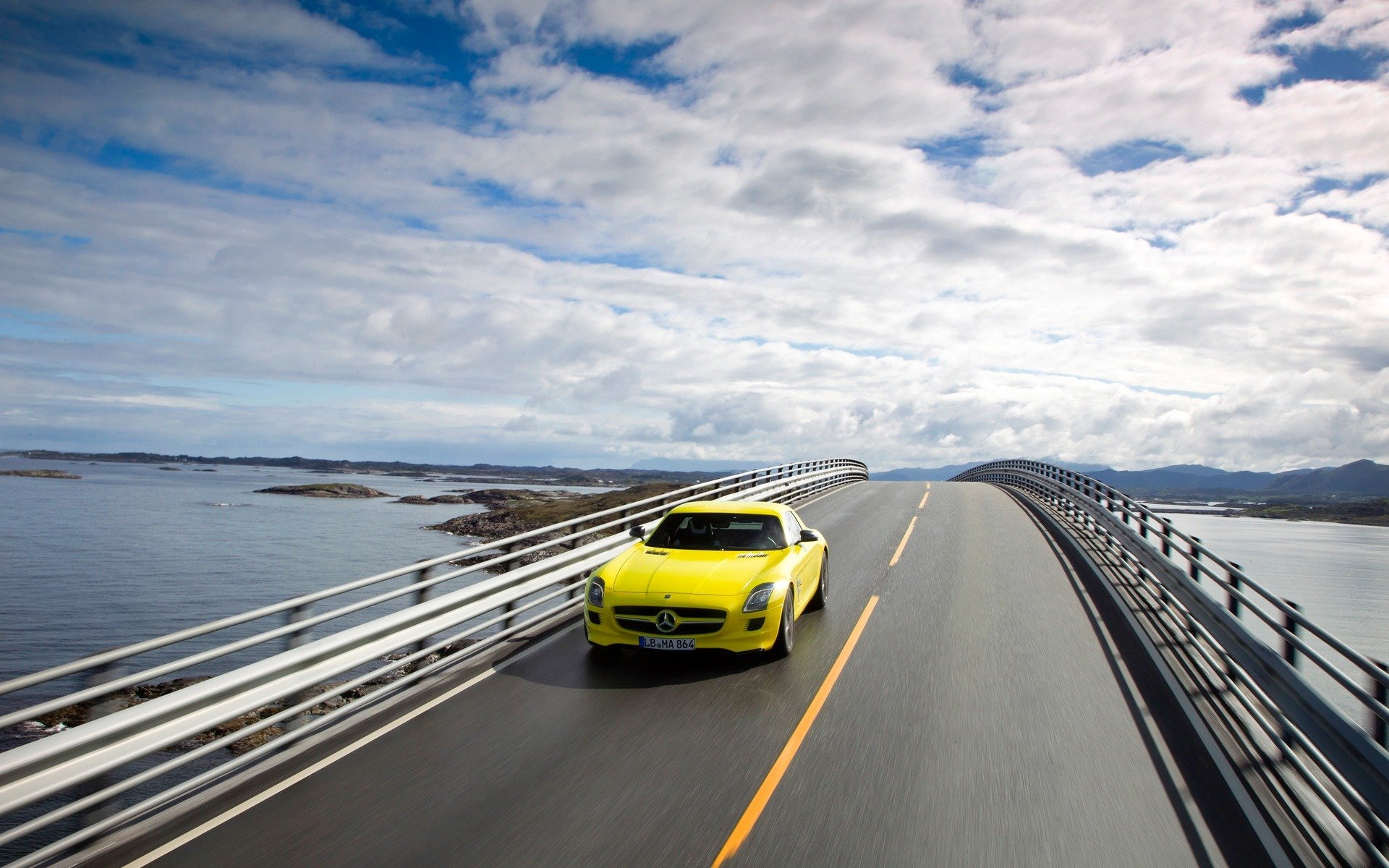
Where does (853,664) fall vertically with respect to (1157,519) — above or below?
below

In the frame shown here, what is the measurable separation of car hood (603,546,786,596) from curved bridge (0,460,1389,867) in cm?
80

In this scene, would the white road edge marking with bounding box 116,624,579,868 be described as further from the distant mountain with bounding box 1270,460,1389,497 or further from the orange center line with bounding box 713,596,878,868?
the distant mountain with bounding box 1270,460,1389,497

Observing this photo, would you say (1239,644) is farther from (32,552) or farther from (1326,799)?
(32,552)

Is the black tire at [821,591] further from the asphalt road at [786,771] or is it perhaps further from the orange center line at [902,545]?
the orange center line at [902,545]

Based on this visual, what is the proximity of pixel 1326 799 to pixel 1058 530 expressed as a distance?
16759mm

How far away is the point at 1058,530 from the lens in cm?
2081

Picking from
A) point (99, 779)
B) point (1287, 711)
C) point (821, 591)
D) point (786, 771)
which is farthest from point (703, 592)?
point (99, 779)

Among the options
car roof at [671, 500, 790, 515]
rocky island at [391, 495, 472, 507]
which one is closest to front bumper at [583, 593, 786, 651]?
car roof at [671, 500, 790, 515]

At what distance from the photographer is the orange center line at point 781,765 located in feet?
14.9

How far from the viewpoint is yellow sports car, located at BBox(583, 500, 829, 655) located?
26.6 feet

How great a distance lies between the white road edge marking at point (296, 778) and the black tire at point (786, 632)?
2652 mm


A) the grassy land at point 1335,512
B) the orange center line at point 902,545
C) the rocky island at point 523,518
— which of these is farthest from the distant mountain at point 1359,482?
the orange center line at point 902,545

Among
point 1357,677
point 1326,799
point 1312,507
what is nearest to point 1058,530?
point 1357,677

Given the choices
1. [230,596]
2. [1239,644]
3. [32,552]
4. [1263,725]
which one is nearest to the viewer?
[1263,725]
